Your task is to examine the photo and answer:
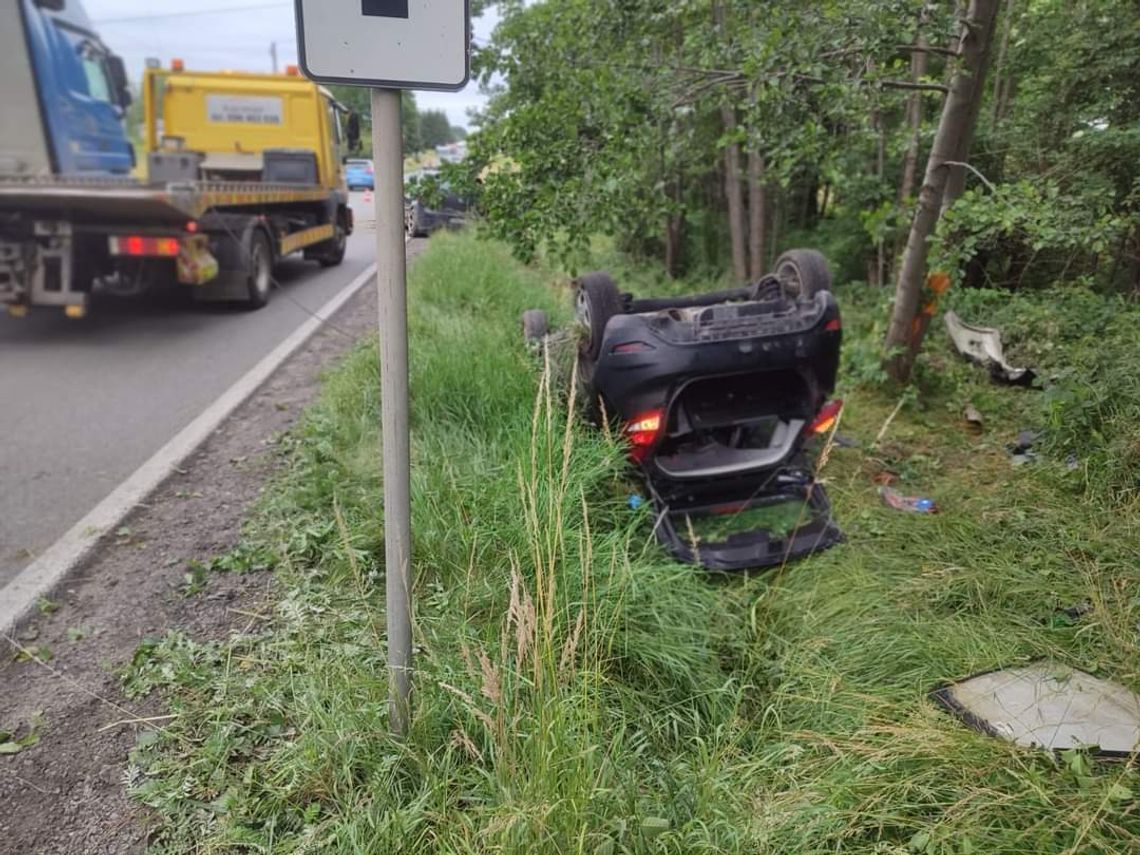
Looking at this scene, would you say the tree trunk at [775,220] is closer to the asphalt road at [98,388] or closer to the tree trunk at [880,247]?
the tree trunk at [880,247]

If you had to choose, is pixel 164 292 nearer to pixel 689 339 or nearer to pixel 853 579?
pixel 689 339

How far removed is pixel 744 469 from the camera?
3.59 meters

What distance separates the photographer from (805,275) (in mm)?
3980

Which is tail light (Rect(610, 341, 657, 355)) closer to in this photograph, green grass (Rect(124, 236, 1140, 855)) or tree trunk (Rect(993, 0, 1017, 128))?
green grass (Rect(124, 236, 1140, 855))

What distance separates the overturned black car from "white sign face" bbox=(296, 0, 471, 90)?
5.74 ft

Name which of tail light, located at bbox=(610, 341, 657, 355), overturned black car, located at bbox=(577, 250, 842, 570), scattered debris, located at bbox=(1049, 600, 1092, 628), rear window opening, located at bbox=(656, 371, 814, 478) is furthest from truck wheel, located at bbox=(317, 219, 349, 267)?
scattered debris, located at bbox=(1049, 600, 1092, 628)

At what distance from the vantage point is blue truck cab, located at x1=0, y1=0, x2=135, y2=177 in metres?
7.83

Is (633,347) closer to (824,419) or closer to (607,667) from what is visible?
(824,419)

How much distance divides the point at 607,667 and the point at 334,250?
37.5ft

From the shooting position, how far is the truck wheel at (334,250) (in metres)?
12.1

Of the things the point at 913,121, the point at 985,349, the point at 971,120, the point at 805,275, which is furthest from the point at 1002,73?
the point at 805,275

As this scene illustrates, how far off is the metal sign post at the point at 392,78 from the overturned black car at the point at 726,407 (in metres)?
1.60

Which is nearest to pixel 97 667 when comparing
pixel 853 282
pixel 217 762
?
pixel 217 762

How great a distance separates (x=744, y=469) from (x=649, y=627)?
1234 mm
